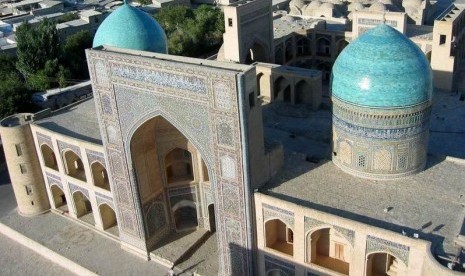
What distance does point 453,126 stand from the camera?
48.5ft

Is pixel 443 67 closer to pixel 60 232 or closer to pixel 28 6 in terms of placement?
pixel 60 232

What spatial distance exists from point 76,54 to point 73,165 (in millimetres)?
14217

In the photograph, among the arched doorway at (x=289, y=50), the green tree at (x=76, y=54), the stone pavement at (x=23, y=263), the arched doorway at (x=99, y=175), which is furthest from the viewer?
the green tree at (x=76, y=54)

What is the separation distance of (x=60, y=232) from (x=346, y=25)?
16066 millimetres

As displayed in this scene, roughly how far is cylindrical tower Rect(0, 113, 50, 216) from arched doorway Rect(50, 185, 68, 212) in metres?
0.31

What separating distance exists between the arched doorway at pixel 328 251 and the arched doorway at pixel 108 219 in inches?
248

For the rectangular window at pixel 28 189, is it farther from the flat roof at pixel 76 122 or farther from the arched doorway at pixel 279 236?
the arched doorway at pixel 279 236

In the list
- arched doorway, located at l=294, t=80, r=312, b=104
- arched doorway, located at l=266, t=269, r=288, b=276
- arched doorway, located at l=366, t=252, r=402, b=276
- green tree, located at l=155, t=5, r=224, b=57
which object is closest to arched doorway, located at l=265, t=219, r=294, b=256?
arched doorway, located at l=266, t=269, r=288, b=276

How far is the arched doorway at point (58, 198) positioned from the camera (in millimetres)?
16281

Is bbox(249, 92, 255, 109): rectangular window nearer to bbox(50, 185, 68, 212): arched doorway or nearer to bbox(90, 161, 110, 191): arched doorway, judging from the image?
bbox(90, 161, 110, 191): arched doorway

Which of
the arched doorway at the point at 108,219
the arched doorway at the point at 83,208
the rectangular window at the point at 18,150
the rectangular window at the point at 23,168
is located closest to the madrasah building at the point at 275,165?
the arched doorway at the point at 108,219

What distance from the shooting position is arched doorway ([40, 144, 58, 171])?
15.8 metres

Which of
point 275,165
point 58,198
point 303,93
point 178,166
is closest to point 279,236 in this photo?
point 275,165

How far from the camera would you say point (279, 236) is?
12.1 metres
